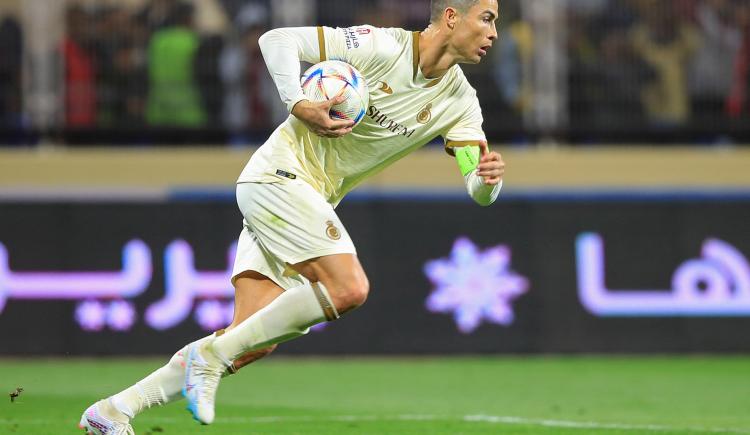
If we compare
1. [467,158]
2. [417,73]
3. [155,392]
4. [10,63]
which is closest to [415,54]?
[417,73]

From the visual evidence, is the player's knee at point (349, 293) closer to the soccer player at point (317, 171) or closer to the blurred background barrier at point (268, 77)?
the soccer player at point (317, 171)

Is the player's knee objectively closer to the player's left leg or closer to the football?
the player's left leg

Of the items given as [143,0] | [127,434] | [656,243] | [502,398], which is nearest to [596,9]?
[656,243]

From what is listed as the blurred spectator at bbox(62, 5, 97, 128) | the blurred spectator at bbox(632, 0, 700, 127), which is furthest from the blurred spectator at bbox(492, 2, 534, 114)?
the blurred spectator at bbox(62, 5, 97, 128)

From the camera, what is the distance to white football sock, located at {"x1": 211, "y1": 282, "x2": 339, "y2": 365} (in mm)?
6578

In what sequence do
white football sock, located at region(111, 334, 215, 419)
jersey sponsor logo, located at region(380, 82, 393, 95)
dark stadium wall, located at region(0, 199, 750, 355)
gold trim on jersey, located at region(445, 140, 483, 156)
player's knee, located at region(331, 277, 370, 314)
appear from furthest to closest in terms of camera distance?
dark stadium wall, located at region(0, 199, 750, 355) → gold trim on jersey, located at region(445, 140, 483, 156) → jersey sponsor logo, located at region(380, 82, 393, 95) → white football sock, located at region(111, 334, 215, 419) → player's knee, located at region(331, 277, 370, 314)

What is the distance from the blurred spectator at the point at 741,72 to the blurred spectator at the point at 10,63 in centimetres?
795

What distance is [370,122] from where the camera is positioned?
714 centimetres

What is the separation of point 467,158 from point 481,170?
424mm

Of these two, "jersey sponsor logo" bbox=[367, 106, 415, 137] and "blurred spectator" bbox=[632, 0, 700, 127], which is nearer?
"jersey sponsor logo" bbox=[367, 106, 415, 137]

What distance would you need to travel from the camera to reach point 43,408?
30.6 feet

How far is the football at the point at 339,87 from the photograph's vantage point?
674cm

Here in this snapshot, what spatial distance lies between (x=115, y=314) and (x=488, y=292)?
366 cm

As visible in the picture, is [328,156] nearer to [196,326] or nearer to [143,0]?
[196,326]
